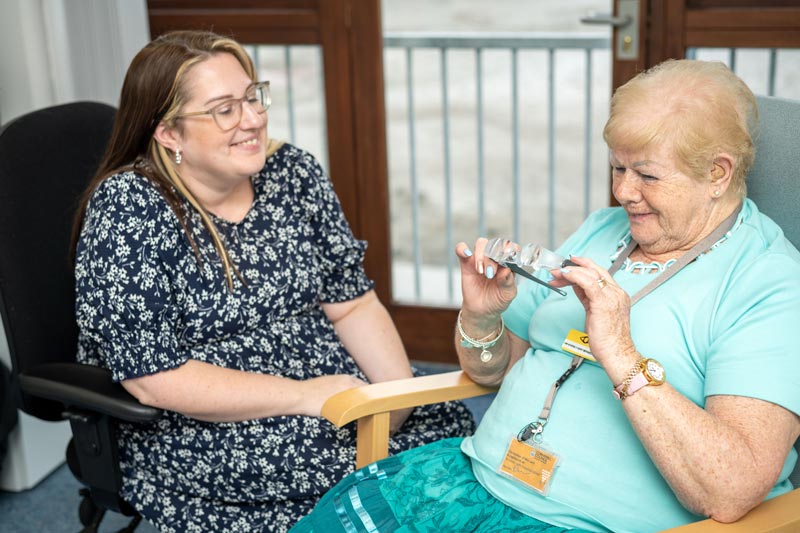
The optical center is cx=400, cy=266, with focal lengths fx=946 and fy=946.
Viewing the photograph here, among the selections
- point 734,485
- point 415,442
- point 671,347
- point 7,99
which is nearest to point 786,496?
point 734,485

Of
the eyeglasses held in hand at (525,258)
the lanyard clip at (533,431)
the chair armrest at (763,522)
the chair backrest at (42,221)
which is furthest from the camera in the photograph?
the chair backrest at (42,221)

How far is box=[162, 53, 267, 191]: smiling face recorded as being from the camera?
1.82 metres

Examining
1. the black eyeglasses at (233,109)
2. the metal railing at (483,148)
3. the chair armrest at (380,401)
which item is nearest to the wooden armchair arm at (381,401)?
the chair armrest at (380,401)

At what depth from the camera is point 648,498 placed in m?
1.43

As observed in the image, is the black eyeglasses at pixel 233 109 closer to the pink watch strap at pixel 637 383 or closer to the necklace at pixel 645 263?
the necklace at pixel 645 263

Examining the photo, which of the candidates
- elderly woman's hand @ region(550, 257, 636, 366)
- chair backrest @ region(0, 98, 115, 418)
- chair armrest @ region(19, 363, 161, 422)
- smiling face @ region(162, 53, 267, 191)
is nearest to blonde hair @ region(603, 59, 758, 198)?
elderly woman's hand @ region(550, 257, 636, 366)

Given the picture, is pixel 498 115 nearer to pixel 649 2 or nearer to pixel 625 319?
pixel 649 2

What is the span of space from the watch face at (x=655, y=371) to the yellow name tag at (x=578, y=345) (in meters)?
0.18

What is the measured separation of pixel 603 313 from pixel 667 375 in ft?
0.59

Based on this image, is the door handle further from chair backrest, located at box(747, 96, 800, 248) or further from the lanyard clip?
the lanyard clip

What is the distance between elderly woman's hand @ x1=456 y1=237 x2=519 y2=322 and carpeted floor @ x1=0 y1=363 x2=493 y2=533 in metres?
0.79

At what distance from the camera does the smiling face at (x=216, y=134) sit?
5.96 ft

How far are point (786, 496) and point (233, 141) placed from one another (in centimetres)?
115

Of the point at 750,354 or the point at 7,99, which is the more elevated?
the point at 7,99
